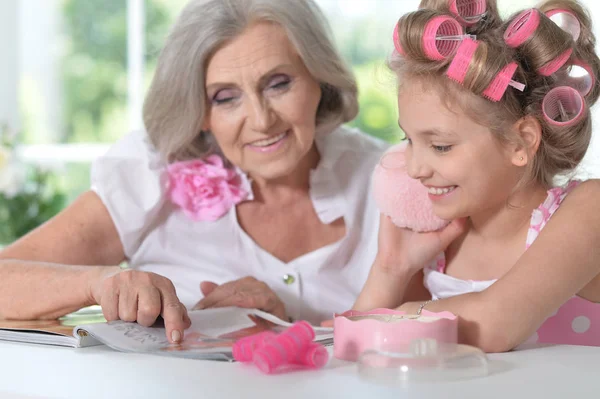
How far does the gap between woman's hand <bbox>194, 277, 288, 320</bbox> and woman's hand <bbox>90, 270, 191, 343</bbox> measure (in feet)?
0.87

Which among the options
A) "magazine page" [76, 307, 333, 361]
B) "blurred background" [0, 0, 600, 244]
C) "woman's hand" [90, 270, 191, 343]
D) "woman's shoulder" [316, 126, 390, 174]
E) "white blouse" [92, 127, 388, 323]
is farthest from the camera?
"blurred background" [0, 0, 600, 244]

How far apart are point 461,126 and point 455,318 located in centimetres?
39

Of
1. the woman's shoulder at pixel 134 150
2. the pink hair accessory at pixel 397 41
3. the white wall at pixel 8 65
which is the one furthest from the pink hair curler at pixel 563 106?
the white wall at pixel 8 65

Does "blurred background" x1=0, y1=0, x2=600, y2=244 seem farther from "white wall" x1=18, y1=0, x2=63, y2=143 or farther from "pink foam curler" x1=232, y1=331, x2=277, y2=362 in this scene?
"pink foam curler" x1=232, y1=331, x2=277, y2=362

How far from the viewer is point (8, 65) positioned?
15.5 feet

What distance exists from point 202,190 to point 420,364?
1076 mm

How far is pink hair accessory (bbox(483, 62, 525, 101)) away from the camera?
1.39 meters

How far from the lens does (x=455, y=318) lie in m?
1.20

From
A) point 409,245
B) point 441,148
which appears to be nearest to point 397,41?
point 441,148

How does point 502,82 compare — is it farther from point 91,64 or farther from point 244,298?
point 91,64

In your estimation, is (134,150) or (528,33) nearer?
(528,33)

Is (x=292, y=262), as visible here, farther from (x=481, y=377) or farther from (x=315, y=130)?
A: (x=481, y=377)

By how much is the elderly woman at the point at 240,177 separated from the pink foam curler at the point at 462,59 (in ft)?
1.86

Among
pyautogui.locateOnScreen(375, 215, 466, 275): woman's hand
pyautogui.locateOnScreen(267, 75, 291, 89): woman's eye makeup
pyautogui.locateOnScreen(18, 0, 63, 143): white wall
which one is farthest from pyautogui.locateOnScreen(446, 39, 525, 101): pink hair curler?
pyautogui.locateOnScreen(18, 0, 63, 143): white wall
